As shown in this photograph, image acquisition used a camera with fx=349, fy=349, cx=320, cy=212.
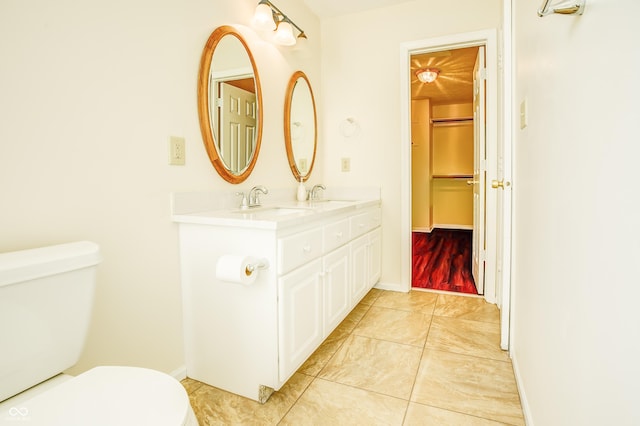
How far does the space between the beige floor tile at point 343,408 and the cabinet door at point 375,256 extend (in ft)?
3.84

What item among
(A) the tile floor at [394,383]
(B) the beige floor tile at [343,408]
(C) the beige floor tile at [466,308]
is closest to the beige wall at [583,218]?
(A) the tile floor at [394,383]

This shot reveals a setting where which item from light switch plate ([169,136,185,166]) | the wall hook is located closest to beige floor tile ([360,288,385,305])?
light switch plate ([169,136,185,166])

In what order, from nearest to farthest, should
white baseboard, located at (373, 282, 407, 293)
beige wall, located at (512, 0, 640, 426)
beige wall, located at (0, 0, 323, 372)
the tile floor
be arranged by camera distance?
beige wall, located at (512, 0, 640, 426) → beige wall, located at (0, 0, 323, 372) → the tile floor → white baseboard, located at (373, 282, 407, 293)

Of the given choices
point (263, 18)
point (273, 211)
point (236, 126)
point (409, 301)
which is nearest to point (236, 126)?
point (236, 126)

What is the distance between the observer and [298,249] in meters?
1.53

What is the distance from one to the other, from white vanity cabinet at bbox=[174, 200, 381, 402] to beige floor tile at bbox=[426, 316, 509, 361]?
0.73 metres

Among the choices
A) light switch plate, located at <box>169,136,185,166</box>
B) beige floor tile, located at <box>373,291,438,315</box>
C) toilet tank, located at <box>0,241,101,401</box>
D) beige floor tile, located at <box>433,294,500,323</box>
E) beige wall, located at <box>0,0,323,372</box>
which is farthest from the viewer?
beige floor tile, located at <box>373,291,438,315</box>

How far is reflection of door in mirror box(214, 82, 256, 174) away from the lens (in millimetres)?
1849

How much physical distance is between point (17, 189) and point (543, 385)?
1721 millimetres

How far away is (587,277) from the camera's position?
28.3 inches

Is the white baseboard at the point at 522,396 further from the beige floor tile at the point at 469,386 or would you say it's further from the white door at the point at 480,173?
the white door at the point at 480,173

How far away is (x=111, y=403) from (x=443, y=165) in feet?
21.2

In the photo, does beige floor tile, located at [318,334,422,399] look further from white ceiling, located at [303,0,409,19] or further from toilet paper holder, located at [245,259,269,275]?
white ceiling, located at [303,0,409,19]

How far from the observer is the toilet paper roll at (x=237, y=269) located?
51.3 inches
